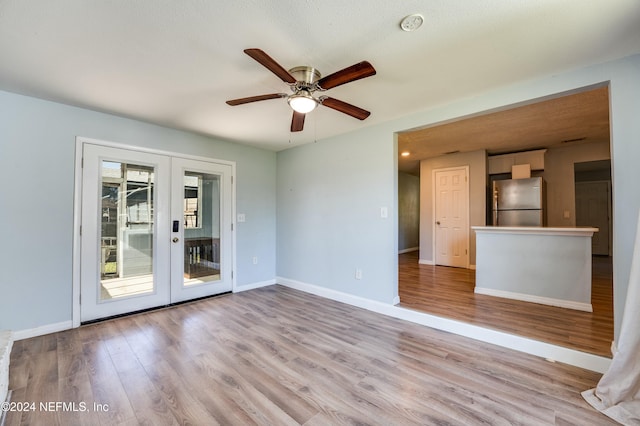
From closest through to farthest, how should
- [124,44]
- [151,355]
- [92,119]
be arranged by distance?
[124,44]
[151,355]
[92,119]

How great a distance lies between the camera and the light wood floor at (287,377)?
5.37 feet

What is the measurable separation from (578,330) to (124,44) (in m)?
4.58

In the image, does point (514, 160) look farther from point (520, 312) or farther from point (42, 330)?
point (42, 330)

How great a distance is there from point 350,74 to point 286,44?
50cm

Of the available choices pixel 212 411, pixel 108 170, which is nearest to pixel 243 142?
pixel 108 170

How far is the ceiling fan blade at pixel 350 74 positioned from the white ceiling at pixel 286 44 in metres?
0.24

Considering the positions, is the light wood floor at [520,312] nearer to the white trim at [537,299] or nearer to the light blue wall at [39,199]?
the white trim at [537,299]

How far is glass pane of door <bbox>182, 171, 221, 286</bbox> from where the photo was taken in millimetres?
3785

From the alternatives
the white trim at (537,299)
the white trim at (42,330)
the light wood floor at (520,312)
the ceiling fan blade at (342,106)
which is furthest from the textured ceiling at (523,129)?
the white trim at (42,330)


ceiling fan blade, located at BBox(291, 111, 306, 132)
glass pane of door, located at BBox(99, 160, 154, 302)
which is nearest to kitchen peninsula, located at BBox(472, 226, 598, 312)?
ceiling fan blade, located at BBox(291, 111, 306, 132)

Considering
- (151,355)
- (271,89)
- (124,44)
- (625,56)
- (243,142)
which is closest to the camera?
(124,44)

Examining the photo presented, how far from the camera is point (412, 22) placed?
163 centimetres

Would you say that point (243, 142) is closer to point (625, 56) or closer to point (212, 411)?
point (212, 411)

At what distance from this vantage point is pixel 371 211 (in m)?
3.49
